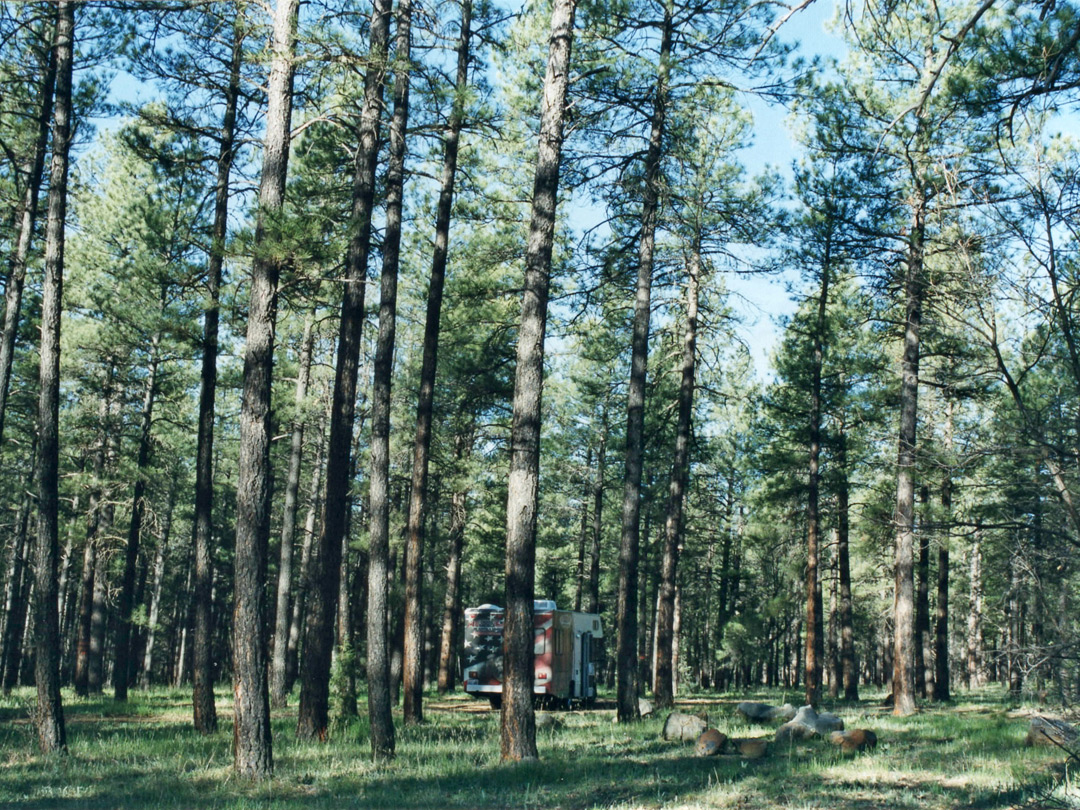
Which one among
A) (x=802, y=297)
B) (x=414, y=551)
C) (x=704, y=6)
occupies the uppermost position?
(x=704, y=6)

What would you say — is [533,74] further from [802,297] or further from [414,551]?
[802,297]

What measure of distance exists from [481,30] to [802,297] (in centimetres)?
1137

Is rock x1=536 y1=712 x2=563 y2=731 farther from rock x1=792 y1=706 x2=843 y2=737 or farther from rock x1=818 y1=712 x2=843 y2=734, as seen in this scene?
rock x1=818 y1=712 x2=843 y2=734

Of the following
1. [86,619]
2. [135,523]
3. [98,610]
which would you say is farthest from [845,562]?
[86,619]

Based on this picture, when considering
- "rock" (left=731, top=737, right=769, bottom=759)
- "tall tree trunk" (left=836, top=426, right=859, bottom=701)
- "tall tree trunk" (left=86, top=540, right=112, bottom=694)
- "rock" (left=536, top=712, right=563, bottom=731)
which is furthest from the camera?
"tall tree trunk" (left=86, top=540, right=112, bottom=694)

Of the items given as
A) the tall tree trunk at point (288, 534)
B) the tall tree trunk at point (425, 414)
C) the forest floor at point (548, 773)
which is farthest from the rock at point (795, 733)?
the tall tree trunk at point (288, 534)

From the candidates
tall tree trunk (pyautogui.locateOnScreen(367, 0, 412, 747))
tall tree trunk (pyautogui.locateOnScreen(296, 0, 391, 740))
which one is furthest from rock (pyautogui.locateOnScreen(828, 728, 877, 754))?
tall tree trunk (pyautogui.locateOnScreen(296, 0, 391, 740))

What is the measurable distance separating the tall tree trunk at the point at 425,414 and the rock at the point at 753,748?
5409 mm

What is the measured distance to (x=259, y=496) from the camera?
941 cm

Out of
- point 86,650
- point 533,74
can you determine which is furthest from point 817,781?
point 86,650

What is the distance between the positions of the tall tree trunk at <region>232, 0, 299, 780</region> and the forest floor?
0.60 meters

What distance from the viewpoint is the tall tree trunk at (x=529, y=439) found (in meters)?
9.73

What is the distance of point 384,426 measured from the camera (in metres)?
11.7

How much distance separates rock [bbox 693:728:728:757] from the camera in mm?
11073
